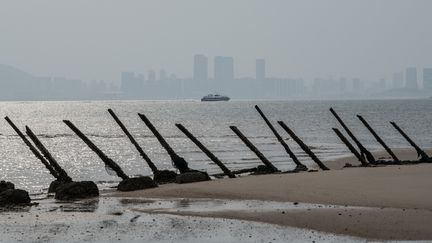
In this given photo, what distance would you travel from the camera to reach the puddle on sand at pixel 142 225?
13680 mm

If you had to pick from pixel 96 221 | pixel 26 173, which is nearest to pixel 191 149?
pixel 26 173

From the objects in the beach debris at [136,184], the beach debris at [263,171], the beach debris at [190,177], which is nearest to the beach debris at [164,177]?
the beach debris at [190,177]

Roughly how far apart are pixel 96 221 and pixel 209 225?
110 inches

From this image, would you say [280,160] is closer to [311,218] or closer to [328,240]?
[311,218]

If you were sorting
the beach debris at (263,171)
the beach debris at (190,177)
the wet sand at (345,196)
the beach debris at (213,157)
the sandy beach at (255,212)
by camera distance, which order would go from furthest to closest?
the beach debris at (263,171) → the beach debris at (213,157) → the beach debris at (190,177) → the wet sand at (345,196) → the sandy beach at (255,212)

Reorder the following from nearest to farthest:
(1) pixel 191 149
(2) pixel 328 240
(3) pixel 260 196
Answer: (2) pixel 328 240 < (3) pixel 260 196 < (1) pixel 191 149

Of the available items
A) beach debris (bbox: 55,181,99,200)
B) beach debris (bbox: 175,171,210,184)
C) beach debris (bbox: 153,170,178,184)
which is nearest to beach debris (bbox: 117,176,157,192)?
beach debris (bbox: 55,181,99,200)

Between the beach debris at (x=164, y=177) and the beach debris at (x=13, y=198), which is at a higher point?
the beach debris at (x=13, y=198)

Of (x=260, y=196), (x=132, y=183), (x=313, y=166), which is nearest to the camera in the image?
(x=260, y=196)

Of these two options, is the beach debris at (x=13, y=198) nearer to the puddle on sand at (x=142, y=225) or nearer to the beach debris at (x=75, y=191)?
the puddle on sand at (x=142, y=225)

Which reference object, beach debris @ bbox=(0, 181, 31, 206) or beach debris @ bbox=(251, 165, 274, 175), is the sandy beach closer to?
beach debris @ bbox=(0, 181, 31, 206)

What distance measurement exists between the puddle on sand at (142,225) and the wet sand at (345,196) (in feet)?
2.33

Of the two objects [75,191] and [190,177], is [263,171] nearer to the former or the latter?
[190,177]

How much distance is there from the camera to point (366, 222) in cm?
1471
